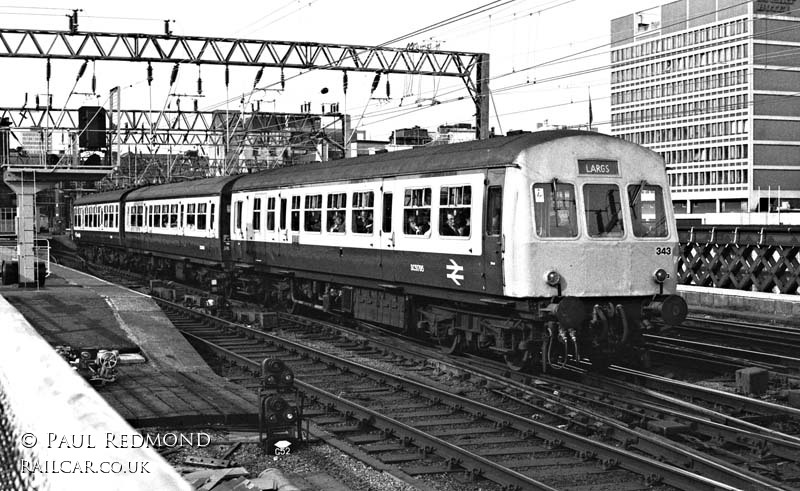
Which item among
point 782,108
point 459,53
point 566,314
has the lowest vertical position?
point 566,314

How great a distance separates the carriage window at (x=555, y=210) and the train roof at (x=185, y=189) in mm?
13536

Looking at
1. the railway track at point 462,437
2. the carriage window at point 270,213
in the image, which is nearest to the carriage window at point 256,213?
the carriage window at point 270,213

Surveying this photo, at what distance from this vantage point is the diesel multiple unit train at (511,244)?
12.6 meters

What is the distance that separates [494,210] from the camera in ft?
42.5

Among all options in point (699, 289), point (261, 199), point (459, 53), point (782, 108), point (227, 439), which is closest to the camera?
point (227, 439)

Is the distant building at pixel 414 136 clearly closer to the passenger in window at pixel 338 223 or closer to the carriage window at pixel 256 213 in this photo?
the carriage window at pixel 256 213

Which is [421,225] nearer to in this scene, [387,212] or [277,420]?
[387,212]

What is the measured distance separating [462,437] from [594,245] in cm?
409

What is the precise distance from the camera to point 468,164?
13586 millimetres

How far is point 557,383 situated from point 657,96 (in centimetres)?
9675

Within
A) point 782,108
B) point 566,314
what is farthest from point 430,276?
point 782,108

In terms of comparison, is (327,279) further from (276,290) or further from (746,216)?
(746,216)

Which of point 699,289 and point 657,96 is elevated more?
A: point 657,96

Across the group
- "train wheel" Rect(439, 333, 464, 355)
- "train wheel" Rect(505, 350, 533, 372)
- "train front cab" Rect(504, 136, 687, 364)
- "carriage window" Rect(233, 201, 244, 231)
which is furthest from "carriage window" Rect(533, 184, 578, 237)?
"carriage window" Rect(233, 201, 244, 231)
